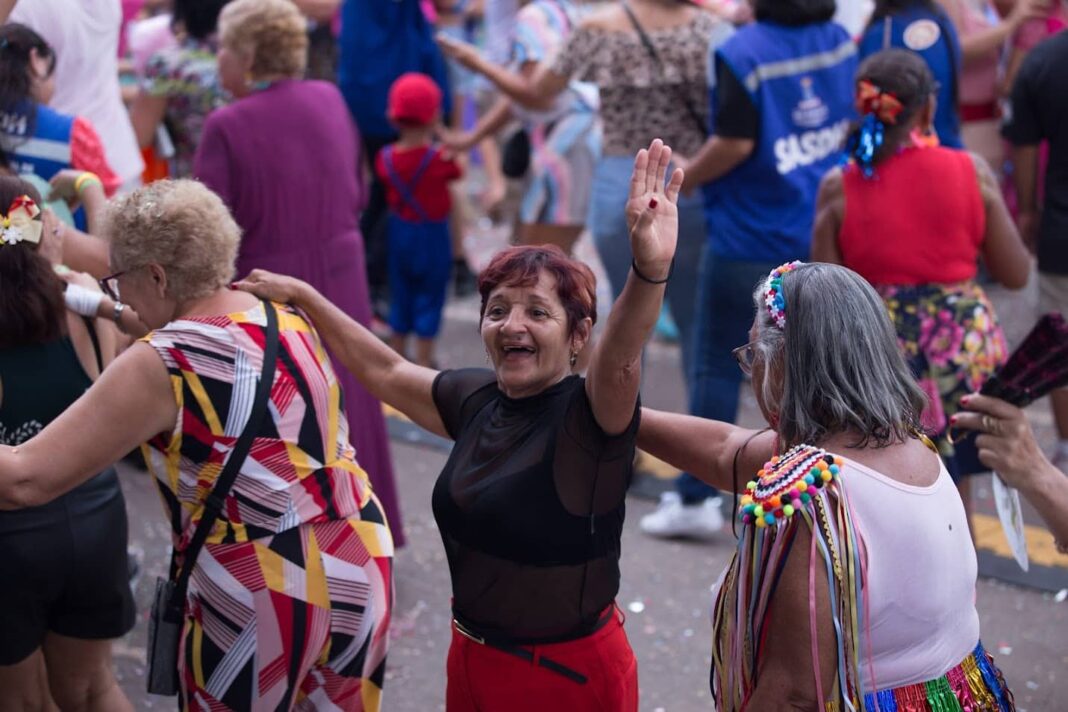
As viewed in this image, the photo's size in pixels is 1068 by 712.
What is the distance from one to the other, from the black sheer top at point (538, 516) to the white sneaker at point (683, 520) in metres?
2.58

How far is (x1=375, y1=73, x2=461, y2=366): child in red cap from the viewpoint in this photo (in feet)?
22.8

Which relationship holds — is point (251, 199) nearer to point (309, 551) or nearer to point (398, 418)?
point (309, 551)

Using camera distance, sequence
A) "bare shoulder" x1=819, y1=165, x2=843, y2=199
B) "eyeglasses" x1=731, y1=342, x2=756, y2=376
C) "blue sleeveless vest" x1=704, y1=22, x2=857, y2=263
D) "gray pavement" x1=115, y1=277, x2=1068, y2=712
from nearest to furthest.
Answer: "eyeglasses" x1=731, y1=342, x2=756, y2=376 < "gray pavement" x1=115, y1=277, x2=1068, y2=712 < "bare shoulder" x1=819, y1=165, x2=843, y2=199 < "blue sleeveless vest" x1=704, y1=22, x2=857, y2=263

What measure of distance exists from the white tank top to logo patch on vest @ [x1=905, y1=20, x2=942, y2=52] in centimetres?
328

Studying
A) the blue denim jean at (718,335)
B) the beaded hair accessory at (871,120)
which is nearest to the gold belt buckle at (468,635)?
the beaded hair accessory at (871,120)

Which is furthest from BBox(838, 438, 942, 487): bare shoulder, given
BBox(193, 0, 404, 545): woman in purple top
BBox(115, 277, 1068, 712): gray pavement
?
BBox(193, 0, 404, 545): woman in purple top

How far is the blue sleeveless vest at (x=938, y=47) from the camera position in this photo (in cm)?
514

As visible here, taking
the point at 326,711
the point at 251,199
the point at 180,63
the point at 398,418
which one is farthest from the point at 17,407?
the point at 398,418

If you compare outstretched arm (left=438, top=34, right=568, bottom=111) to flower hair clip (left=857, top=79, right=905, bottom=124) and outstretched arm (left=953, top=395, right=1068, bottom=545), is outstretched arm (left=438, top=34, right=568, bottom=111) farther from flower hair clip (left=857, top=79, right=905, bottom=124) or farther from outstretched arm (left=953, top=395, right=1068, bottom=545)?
outstretched arm (left=953, top=395, right=1068, bottom=545)

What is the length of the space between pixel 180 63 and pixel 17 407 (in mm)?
3165

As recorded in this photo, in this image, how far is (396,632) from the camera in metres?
4.55

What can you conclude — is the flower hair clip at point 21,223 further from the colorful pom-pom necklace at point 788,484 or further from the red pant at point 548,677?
the colorful pom-pom necklace at point 788,484

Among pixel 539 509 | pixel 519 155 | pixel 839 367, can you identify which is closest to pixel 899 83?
pixel 839 367

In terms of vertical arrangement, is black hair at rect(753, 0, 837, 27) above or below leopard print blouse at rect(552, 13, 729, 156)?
above
